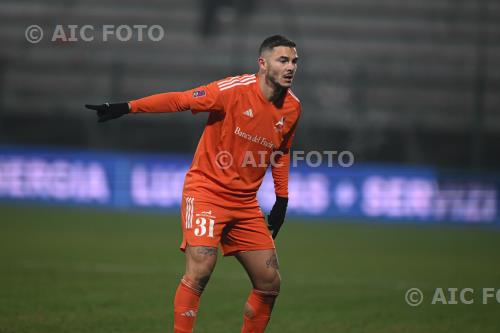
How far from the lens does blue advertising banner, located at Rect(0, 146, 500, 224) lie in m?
18.5

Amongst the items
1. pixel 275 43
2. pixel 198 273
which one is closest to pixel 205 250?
pixel 198 273

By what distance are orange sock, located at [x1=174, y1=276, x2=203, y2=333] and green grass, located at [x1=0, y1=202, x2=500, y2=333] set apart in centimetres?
156

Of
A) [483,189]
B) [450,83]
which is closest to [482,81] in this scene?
[450,83]

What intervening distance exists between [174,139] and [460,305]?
11.5 metres

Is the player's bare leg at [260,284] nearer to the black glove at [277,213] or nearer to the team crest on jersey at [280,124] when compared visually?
the black glove at [277,213]

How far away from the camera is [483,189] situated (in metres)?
18.4

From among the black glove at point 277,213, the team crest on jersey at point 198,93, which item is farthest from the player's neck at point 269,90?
the black glove at point 277,213

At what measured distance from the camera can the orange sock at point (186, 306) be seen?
20.1ft

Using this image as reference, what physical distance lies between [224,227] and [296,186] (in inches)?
484

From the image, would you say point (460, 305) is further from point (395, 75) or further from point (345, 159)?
point (395, 75)

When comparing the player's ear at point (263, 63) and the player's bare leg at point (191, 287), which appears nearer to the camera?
the player's bare leg at point (191, 287)

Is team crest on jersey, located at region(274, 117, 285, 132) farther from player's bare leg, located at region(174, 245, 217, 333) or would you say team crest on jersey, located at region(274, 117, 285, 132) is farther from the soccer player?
player's bare leg, located at region(174, 245, 217, 333)

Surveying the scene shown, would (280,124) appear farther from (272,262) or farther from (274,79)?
(272,262)

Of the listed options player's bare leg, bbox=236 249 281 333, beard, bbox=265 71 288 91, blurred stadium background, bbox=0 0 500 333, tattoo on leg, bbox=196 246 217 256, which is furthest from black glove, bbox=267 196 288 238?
blurred stadium background, bbox=0 0 500 333
